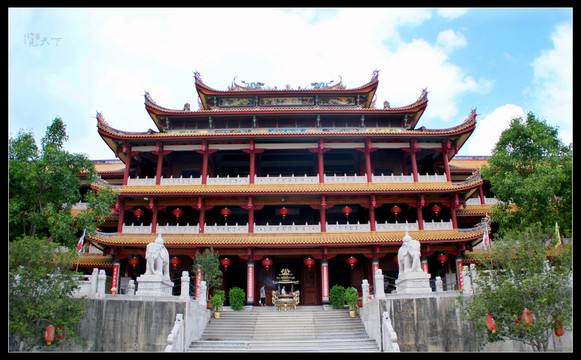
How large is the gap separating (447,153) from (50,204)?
2118cm

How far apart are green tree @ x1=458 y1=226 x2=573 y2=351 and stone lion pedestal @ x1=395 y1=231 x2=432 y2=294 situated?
7.31ft

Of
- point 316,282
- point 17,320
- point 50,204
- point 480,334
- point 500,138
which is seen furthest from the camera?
point 316,282

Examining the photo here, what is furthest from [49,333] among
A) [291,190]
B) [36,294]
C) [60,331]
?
[291,190]

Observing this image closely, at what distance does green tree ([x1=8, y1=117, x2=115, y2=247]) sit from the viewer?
16438mm

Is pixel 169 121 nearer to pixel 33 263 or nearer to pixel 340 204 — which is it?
pixel 340 204

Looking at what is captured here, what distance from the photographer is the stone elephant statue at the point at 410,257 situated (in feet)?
54.4

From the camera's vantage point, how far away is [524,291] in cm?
1254

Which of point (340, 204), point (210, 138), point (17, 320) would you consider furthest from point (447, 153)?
point (17, 320)

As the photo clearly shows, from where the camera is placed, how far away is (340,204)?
2622 centimetres

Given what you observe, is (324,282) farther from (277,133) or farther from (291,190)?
(277,133)

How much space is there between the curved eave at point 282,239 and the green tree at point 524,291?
9032 mm

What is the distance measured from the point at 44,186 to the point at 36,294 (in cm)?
528

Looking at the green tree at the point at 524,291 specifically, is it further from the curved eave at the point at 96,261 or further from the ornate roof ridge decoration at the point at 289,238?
the curved eave at the point at 96,261

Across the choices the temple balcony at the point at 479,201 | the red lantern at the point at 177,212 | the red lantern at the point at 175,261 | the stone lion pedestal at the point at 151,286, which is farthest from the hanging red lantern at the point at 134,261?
the temple balcony at the point at 479,201
